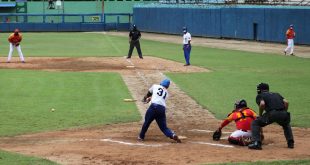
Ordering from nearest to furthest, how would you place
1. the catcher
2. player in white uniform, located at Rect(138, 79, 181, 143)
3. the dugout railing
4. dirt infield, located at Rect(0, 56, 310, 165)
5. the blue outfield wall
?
1. dirt infield, located at Rect(0, 56, 310, 165)
2. the catcher
3. player in white uniform, located at Rect(138, 79, 181, 143)
4. the blue outfield wall
5. the dugout railing

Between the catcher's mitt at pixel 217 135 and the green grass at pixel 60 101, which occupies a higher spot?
the catcher's mitt at pixel 217 135

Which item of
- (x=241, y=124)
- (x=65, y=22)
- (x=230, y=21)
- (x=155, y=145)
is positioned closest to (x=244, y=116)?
(x=241, y=124)

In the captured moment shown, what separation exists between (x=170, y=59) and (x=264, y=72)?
372 inches

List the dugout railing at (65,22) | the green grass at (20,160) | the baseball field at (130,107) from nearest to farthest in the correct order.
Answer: the green grass at (20,160) < the baseball field at (130,107) < the dugout railing at (65,22)

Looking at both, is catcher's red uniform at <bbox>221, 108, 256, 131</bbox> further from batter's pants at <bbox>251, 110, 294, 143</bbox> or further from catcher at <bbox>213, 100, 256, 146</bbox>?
batter's pants at <bbox>251, 110, 294, 143</bbox>

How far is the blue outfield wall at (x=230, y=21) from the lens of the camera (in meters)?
51.2

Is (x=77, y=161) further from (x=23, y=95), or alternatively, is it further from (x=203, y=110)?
(x=23, y=95)

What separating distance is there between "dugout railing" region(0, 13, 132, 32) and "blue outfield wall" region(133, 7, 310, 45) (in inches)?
170

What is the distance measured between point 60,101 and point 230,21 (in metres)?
41.7

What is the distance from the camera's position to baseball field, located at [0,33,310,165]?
41.1ft

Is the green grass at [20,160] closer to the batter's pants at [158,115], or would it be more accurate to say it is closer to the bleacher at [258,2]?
the batter's pants at [158,115]

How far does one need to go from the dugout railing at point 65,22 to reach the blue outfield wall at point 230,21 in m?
4.31

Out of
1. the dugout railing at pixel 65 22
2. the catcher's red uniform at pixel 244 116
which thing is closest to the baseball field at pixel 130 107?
the catcher's red uniform at pixel 244 116

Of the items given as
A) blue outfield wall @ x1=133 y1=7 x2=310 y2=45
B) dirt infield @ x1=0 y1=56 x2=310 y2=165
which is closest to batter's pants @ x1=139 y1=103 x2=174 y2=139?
dirt infield @ x1=0 y1=56 x2=310 y2=165
